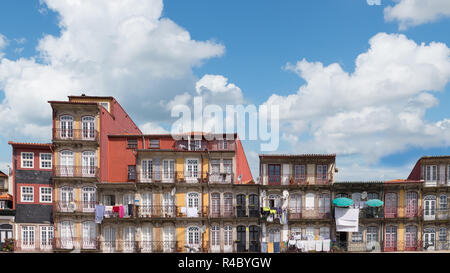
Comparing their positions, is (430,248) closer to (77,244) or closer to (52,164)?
(77,244)

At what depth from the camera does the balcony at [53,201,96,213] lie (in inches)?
1512

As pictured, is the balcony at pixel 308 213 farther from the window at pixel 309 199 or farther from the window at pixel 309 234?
the window at pixel 309 234

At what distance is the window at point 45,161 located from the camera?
39188mm

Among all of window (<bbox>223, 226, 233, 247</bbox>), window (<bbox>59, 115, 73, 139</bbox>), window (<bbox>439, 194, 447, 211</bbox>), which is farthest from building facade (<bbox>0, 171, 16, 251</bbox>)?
window (<bbox>439, 194, 447, 211</bbox>)

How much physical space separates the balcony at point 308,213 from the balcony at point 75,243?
2183cm

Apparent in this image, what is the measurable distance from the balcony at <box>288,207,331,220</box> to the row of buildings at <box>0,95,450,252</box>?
11cm

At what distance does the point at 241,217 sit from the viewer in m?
38.9

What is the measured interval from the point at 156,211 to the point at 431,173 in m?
31.0

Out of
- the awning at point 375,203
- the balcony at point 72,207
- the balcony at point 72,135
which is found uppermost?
the balcony at point 72,135

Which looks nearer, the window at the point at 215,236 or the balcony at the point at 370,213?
the balcony at the point at 370,213

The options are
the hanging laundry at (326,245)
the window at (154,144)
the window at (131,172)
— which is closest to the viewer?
the hanging laundry at (326,245)

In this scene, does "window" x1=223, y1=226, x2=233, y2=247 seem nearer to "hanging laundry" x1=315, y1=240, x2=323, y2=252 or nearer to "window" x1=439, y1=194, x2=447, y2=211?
"hanging laundry" x1=315, y1=240, x2=323, y2=252

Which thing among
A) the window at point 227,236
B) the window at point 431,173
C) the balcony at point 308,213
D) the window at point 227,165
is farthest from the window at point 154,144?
the window at point 431,173
